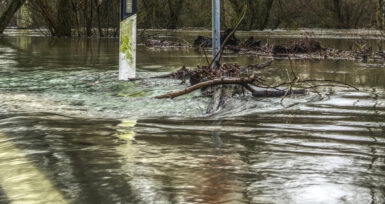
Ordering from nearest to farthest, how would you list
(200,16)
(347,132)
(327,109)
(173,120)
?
(347,132) → (173,120) → (327,109) → (200,16)

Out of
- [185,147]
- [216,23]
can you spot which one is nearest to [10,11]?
[216,23]

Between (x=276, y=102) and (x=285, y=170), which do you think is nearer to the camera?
(x=285, y=170)

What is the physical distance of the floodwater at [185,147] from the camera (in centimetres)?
307

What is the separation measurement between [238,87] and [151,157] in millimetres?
3191

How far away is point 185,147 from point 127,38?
429cm

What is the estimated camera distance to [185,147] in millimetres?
4145

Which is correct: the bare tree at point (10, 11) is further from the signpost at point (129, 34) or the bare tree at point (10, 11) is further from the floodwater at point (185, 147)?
the floodwater at point (185, 147)

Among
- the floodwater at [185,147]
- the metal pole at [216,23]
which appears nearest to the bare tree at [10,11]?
the metal pole at [216,23]

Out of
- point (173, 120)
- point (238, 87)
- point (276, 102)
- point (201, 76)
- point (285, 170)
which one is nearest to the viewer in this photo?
point (285, 170)

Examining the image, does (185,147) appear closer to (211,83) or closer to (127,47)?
(211,83)

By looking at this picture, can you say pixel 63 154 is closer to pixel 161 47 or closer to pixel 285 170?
pixel 285 170

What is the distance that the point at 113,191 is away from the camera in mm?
3051

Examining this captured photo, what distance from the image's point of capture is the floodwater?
10.1 ft

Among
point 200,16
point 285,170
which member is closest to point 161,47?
point 285,170
